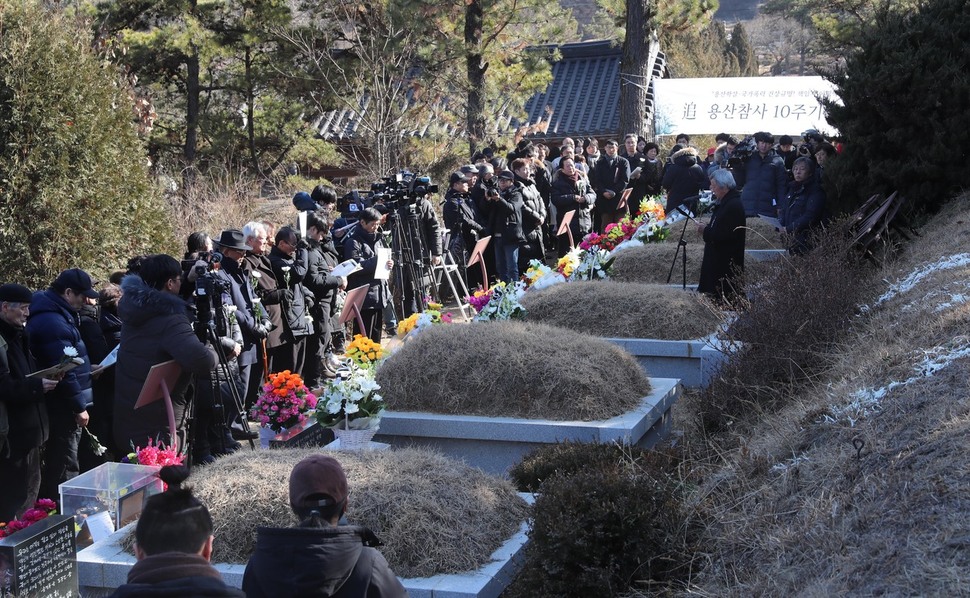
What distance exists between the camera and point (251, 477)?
5.04 m

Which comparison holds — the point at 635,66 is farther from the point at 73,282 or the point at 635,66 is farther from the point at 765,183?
the point at 73,282

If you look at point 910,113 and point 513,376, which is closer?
point 513,376

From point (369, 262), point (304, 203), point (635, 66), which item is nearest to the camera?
point (369, 262)

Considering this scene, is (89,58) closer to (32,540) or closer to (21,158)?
(21,158)

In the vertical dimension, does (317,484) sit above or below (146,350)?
above

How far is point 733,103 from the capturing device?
23.6m

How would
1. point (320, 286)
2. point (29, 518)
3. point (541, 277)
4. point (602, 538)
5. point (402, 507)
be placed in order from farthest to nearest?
point (541, 277)
point (320, 286)
point (29, 518)
point (402, 507)
point (602, 538)

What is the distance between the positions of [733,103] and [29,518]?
21047 mm

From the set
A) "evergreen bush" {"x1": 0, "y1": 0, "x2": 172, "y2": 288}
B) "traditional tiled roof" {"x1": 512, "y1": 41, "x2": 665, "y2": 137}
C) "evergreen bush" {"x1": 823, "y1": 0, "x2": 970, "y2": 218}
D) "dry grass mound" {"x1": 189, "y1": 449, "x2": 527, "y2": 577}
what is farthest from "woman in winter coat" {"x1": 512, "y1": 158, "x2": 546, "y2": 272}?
"traditional tiled roof" {"x1": 512, "y1": 41, "x2": 665, "y2": 137}

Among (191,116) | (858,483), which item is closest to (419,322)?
(858,483)

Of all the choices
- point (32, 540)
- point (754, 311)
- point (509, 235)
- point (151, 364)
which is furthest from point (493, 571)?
point (509, 235)

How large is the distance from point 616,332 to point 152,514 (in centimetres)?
643

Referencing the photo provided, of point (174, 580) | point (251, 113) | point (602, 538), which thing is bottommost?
point (602, 538)

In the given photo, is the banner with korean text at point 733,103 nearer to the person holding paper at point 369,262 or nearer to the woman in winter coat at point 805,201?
the woman in winter coat at point 805,201
